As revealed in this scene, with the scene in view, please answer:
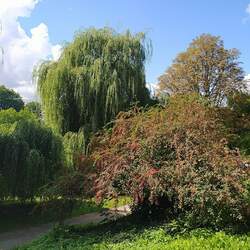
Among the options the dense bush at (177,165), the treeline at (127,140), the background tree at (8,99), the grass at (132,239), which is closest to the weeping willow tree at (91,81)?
the treeline at (127,140)

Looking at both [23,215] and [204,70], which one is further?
[204,70]

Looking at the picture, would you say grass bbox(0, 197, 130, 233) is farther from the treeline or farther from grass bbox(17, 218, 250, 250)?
grass bbox(17, 218, 250, 250)

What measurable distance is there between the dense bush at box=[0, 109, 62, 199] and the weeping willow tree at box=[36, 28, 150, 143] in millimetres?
3366

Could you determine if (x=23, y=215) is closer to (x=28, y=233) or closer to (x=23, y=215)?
(x=23, y=215)

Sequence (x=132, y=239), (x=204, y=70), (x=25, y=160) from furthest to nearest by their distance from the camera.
Result: (x=204, y=70), (x=25, y=160), (x=132, y=239)

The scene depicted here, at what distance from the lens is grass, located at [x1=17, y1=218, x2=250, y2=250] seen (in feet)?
24.0

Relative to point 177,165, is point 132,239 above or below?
below

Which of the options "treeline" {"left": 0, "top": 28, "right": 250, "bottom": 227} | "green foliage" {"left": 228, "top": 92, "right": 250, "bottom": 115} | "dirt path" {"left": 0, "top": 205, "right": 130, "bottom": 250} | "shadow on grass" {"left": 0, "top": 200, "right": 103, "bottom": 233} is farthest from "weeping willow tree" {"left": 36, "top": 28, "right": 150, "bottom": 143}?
"green foliage" {"left": 228, "top": 92, "right": 250, "bottom": 115}

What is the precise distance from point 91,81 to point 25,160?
5.33 metres

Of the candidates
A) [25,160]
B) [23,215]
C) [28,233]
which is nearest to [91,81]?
[25,160]

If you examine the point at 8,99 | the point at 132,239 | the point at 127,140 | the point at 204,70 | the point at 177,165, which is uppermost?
the point at 8,99

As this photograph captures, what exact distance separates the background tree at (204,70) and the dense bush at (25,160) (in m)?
16.1

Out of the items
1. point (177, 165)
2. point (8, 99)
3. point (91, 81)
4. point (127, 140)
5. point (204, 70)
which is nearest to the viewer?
point (177, 165)

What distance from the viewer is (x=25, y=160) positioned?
13281 mm
